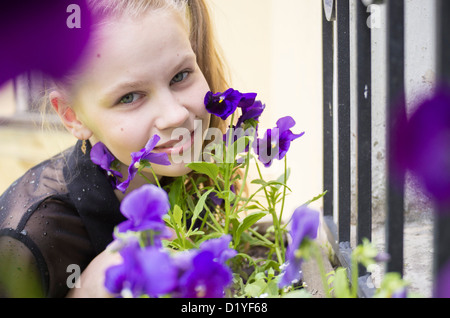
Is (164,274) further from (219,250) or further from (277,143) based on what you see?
(277,143)

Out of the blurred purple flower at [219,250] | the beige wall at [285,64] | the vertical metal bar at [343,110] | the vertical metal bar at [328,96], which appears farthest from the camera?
the beige wall at [285,64]

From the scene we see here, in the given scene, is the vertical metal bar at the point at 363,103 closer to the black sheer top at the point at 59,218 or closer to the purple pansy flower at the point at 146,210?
the purple pansy flower at the point at 146,210

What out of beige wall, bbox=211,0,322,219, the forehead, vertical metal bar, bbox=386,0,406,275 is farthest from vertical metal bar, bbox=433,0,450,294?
beige wall, bbox=211,0,322,219

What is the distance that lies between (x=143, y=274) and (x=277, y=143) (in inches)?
20.8

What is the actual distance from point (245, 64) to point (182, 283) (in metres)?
1.83

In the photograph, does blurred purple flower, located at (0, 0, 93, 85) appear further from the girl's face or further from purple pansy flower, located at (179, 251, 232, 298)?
purple pansy flower, located at (179, 251, 232, 298)

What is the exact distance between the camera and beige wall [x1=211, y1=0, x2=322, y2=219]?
68.7 inches

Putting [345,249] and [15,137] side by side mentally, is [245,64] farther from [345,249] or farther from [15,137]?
[15,137]

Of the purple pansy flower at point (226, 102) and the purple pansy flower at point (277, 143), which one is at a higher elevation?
the purple pansy flower at point (226, 102)

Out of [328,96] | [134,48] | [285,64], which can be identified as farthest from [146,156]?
[285,64]

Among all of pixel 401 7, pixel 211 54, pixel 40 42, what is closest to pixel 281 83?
pixel 211 54

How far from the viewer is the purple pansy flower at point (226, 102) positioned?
0.98 meters

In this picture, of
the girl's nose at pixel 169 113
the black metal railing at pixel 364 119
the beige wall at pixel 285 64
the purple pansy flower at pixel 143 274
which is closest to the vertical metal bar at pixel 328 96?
the black metal railing at pixel 364 119

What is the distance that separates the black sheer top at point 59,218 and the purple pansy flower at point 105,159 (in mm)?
→ 68
